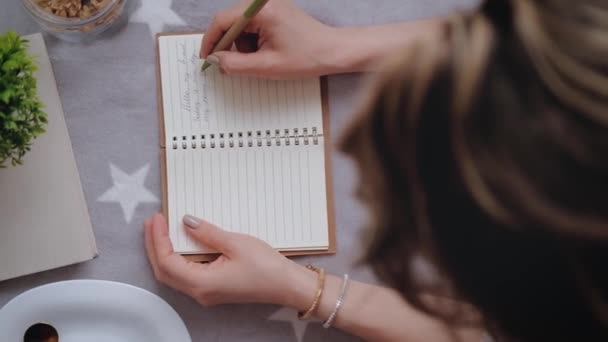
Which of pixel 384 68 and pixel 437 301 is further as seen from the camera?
pixel 437 301

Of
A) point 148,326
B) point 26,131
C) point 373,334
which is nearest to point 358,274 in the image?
point 373,334

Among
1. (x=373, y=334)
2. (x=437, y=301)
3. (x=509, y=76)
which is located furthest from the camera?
(x=373, y=334)

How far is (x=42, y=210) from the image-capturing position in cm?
62

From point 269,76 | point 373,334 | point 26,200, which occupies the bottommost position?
point 373,334

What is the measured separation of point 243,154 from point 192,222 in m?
0.09

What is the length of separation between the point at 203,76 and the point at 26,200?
22 cm

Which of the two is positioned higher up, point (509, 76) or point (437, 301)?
point (509, 76)

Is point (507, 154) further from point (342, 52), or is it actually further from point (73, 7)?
point (73, 7)

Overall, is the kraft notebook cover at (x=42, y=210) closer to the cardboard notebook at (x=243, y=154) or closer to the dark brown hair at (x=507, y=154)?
the cardboard notebook at (x=243, y=154)

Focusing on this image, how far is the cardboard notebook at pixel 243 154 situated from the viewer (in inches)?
24.8

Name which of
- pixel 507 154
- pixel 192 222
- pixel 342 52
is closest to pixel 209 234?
pixel 192 222

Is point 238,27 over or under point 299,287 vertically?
over

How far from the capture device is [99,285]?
607 mm

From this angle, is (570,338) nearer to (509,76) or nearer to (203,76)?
(509,76)
